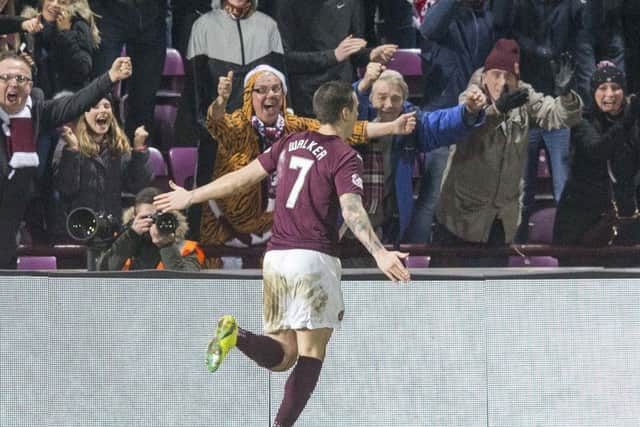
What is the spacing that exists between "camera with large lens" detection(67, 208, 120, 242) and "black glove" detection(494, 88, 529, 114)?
2739 millimetres

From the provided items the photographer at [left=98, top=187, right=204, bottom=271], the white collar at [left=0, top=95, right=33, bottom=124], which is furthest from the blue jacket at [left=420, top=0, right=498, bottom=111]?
the white collar at [left=0, top=95, right=33, bottom=124]

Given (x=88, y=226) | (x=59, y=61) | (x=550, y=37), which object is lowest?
(x=88, y=226)

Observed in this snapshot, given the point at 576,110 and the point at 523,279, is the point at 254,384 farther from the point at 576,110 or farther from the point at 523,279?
the point at 576,110

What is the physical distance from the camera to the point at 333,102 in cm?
640

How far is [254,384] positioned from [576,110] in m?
2.95

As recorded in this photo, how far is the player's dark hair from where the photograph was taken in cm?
638

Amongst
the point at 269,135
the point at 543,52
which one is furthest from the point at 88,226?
the point at 543,52

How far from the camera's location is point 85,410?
701 cm

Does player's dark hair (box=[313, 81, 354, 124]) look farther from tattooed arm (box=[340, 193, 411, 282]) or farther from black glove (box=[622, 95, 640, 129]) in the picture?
black glove (box=[622, 95, 640, 129])

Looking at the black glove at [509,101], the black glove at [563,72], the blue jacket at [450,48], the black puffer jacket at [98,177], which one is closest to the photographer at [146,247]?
the black puffer jacket at [98,177]

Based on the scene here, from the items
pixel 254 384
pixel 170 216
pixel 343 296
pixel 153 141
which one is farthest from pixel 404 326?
pixel 153 141

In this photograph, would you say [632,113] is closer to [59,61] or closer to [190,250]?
[190,250]

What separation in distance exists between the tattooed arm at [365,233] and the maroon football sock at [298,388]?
2.28 feet

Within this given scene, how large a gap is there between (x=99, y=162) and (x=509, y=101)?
2824mm
